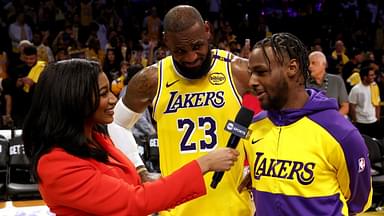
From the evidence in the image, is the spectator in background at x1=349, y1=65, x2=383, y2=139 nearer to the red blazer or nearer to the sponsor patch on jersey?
the sponsor patch on jersey

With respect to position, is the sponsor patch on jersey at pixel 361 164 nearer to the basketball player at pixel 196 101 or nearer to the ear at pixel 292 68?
the ear at pixel 292 68

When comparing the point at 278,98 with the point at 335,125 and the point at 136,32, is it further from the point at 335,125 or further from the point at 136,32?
the point at 136,32

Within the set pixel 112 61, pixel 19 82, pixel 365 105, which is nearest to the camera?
pixel 19 82

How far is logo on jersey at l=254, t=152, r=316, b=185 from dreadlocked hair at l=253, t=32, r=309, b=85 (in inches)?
12.6

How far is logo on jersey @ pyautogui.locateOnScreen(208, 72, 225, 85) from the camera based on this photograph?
2.96 metres

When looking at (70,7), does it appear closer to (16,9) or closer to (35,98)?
(16,9)

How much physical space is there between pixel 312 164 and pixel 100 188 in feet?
2.38

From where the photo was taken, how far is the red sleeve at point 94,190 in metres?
2.02

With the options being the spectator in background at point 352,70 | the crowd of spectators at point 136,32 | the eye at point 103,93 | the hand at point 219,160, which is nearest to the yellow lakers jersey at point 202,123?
the hand at point 219,160

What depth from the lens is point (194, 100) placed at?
2.95 m

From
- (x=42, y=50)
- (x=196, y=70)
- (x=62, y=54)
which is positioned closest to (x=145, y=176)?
(x=196, y=70)

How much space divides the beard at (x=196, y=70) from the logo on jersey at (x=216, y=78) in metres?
0.04

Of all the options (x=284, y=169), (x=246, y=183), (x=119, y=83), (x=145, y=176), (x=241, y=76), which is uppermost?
(x=241, y=76)

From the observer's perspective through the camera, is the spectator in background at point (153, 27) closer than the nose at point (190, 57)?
No
